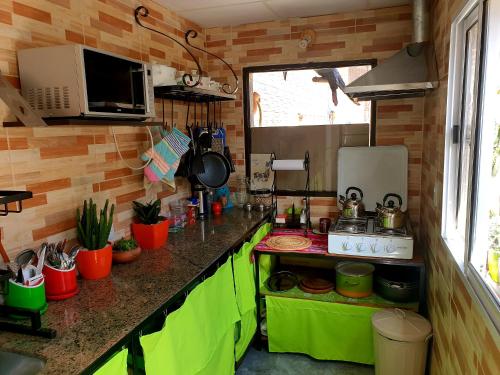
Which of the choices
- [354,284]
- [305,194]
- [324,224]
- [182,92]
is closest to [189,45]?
[182,92]

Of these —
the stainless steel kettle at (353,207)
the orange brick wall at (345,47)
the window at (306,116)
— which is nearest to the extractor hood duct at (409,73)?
the orange brick wall at (345,47)

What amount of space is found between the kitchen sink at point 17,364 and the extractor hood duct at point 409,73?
1.84 metres

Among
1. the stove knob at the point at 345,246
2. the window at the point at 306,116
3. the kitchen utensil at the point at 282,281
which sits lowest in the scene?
the kitchen utensil at the point at 282,281

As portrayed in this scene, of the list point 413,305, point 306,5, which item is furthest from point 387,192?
point 306,5

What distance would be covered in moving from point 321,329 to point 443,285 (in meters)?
0.85

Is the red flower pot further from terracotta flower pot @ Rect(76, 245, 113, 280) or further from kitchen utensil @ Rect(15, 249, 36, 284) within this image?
kitchen utensil @ Rect(15, 249, 36, 284)

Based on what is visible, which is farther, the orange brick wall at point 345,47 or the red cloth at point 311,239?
the orange brick wall at point 345,47

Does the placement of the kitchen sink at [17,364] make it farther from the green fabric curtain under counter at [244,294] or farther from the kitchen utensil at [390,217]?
the kitchen utensil at [390,217]

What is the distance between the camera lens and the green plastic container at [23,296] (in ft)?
4.32

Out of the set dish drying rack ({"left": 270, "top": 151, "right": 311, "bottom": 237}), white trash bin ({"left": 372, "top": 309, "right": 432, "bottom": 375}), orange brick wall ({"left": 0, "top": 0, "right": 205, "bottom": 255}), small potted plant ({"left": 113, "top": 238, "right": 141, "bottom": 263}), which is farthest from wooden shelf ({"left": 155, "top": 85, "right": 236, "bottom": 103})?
white trash bin ({"left": 372, "top": 309, "right": 432, "bottom": 375})

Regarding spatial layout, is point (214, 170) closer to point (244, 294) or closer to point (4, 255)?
point (244, 294)

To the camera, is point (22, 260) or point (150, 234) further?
point (150, 234)

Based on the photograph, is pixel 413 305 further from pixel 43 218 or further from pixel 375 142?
pixel 43 218

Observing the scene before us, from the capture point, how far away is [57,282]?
1.47 metres
